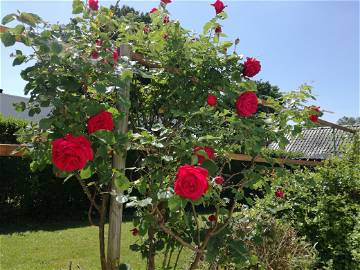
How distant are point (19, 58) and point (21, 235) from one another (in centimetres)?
503

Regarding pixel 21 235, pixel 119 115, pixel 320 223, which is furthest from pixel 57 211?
pixel 119 115

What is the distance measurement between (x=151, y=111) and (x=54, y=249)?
3.56m

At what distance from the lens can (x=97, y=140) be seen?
146cm

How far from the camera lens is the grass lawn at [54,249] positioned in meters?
4.24

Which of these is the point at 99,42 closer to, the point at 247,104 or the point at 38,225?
the point at 247,104

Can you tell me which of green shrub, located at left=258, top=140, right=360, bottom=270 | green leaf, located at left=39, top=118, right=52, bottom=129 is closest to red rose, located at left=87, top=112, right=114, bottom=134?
green leaf, located at left=39, top=118, right=52, bottom=129

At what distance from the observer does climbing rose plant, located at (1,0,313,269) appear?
1.39 m

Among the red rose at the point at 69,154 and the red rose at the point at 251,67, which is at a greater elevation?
the red rose at the point at 251,67

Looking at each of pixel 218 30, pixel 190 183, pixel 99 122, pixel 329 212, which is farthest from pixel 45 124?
pixel 329 212

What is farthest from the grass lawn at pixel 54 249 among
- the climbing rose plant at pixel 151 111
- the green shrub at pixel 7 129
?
the climbing rose plant at pixel 151 111

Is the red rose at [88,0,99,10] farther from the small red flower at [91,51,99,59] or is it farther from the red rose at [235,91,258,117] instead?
the red rose at [235,91,258,117]

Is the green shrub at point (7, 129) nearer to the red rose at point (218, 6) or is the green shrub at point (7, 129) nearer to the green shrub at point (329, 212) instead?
the green shrub at point (329, 212)

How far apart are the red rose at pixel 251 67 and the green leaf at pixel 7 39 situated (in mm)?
1168

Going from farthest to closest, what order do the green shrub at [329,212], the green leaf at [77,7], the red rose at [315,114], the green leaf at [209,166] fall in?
the green shrub at [329,212] → the red rose at [315,114] → the green leaf at [77,7] → the green leaf at [209,166]
